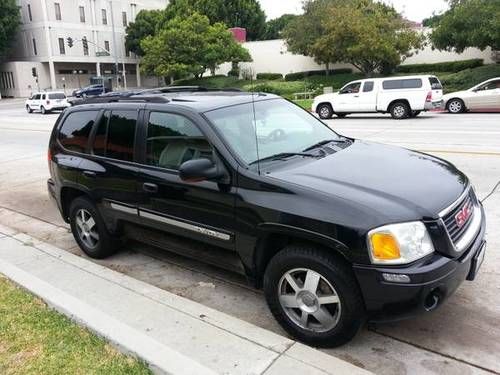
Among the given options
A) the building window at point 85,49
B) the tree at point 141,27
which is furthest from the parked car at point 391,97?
the building window at point 85,49

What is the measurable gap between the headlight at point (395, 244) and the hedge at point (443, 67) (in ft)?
128

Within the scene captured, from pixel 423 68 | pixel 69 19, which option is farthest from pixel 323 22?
pixel 69 19

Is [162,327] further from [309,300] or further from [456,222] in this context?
[456,222]

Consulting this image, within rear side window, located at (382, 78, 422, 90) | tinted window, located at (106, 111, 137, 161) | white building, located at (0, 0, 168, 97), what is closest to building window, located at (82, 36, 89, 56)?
white building, located at (0, 0, 168, 97)

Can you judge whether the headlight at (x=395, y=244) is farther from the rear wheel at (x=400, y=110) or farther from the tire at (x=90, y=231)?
the rear wheel at (x=400, y=110)

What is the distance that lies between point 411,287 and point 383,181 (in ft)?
2.67

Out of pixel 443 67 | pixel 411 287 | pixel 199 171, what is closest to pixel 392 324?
pixel 411 287

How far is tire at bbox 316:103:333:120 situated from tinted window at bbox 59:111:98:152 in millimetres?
16214

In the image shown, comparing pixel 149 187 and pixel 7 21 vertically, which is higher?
pixel 7 21

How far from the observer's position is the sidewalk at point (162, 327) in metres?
3.17

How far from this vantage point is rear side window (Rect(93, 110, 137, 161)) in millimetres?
A: 4750

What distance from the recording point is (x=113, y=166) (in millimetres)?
4855

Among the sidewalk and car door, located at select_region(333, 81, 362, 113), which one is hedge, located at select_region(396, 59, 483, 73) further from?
the sidewalk

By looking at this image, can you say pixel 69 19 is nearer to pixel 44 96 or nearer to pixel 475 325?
pixel 44 96
